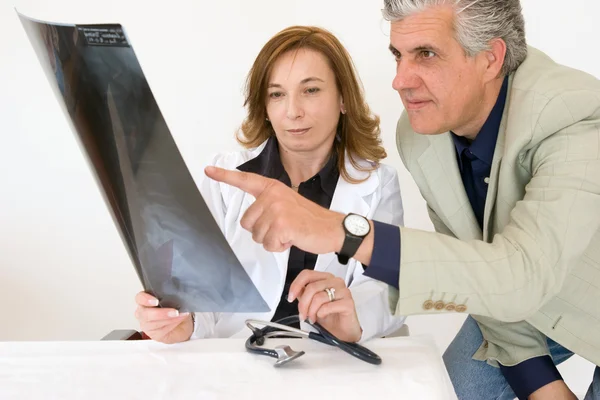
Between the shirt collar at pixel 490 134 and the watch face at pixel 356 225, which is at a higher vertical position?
the shirt collar at pixel 490 134

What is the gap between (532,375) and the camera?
1.22 m

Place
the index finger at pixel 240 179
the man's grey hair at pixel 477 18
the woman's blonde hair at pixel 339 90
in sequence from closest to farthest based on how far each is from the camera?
the index finger at pixel 240 179 < the man's grey hair at pixel 477 18 < the woman's blonde hair at pixel 339 90

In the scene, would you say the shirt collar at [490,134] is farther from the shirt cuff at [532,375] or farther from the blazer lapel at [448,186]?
the shirt cuff at [532,375]

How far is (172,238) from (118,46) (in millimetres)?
245

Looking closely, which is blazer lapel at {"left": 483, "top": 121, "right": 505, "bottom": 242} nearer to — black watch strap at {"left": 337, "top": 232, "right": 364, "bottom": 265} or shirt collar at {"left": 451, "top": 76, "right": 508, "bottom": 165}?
shirt collar at {"left": 451, "top": 76, "right": 508, "bottom": 165}

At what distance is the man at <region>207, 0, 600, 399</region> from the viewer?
859mm

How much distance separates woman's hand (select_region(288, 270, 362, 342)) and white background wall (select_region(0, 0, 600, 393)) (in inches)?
40.3

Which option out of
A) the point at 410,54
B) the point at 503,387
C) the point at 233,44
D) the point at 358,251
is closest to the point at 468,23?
the point at 410,54

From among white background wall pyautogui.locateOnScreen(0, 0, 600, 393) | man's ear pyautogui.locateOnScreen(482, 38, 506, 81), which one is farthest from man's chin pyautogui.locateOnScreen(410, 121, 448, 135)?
white background wall pyautogui.locateOnScreen(0, 0, 600, 393)

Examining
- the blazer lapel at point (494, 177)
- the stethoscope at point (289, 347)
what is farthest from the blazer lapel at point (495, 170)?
the stethoscope at point (289, 347)

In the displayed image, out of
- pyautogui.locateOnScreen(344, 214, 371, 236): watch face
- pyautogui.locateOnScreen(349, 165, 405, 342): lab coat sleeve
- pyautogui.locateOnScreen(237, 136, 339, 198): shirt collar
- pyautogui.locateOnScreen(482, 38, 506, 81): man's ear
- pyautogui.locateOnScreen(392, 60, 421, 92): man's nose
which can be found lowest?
pyautogui.locateOnScreen(349, 165, 405, 342): lab coat sleeve

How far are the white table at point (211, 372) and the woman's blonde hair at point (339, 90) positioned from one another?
2.22 ft

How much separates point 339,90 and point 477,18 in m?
0.53

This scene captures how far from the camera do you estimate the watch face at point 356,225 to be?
2.74 feet
